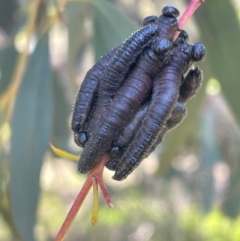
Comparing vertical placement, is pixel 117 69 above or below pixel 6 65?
above

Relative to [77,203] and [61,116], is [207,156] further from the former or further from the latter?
[77,203]

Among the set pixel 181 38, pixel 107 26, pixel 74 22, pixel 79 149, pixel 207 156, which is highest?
pixel 181 38

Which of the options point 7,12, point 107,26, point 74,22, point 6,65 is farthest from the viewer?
point 7,12

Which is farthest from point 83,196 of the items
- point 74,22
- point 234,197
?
point 234,197

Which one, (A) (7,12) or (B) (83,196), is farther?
(A) (7,12)

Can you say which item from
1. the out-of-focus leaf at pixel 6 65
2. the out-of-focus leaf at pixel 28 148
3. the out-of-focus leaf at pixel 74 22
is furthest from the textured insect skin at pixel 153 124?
the out-of-focus leaf at pixel 74 22

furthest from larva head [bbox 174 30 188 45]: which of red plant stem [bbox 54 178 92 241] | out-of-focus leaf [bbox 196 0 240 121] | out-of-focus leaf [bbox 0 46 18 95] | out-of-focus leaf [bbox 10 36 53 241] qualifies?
out-of-focus leaf [bbox 0 46 18 95]

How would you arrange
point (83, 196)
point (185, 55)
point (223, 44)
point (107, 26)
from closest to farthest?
point (83, 196), point (185, 55), point (223, 44), point (107, 26)

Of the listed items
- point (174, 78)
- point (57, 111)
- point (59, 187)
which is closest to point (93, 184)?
point (174, 78)
